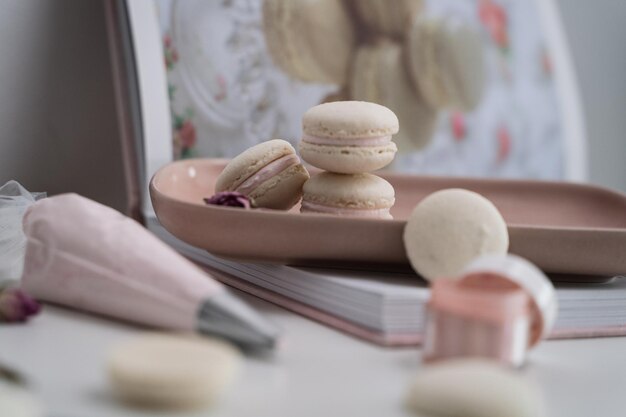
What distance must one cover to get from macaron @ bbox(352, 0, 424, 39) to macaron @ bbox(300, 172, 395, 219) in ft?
1.72

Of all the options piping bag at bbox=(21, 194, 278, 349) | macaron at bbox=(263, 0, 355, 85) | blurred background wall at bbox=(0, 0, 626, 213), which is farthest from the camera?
macaron at bbox=(263, 0, 355, 85)

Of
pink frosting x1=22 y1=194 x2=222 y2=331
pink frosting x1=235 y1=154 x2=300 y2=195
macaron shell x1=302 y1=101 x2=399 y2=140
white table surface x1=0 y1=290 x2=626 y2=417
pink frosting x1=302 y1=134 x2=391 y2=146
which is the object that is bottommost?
white table surface x1=0 y1=290 x2=626 y2=417

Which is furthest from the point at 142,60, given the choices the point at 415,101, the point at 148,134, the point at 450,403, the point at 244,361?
the point at 450,403

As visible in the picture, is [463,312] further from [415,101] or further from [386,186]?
[415,101]

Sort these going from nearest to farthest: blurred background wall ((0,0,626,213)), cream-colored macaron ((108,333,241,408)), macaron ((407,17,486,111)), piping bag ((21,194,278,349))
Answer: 1. cream-colored macaron ((108,333,241,408))
2. piping bag ((21,194,278,349))
3. blurred background wall ((0,0,626,213))
4. macaron ((407,17,486,111))

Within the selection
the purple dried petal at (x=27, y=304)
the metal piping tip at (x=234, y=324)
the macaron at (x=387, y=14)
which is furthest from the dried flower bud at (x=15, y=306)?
the macaron at (x=387, y=14)

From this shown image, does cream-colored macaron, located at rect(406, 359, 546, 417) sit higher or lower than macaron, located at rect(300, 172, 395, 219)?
lower

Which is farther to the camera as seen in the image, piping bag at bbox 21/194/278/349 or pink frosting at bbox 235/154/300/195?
pink frosting at bbox 235/154/300/195

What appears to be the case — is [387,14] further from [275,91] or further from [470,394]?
[470,394]

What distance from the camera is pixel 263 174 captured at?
739mm

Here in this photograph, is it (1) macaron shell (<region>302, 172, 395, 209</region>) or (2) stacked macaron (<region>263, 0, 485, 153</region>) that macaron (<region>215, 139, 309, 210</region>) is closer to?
(1) macaron shell (<region>302, 172, 395, 209</region>)

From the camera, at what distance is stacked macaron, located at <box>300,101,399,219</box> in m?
0.69

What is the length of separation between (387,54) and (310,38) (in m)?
0.14

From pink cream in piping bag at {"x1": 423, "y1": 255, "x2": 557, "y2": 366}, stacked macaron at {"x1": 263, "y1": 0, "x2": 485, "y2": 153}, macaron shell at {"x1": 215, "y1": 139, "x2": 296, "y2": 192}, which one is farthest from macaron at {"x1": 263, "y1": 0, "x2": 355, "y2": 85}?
pink cream in piping bag at {"x1": 423, "y1": 255, "x2": 557, "y2": 366}
